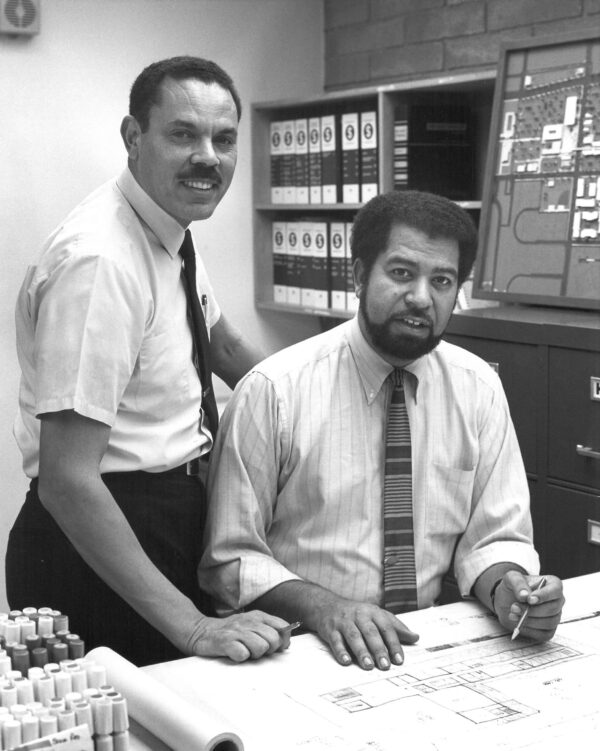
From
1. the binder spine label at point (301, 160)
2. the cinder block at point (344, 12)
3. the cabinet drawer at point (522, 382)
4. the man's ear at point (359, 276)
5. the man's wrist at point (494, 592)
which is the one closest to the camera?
the man's wrist at point (494, 592)

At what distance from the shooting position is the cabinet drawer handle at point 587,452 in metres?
2.57

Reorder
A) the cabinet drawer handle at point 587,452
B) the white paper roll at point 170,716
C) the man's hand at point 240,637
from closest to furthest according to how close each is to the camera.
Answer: the white paper roll at point 170,716 → the man's hand at point 240,637 → the cabinet drawer handle at point 587,452

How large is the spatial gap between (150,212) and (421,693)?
0.90m

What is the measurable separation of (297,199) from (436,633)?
8.59ft

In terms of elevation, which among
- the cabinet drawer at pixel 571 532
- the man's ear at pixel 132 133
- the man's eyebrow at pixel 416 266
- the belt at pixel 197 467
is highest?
the man's ear at pixel 132 133

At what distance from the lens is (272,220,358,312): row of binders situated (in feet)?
12.6

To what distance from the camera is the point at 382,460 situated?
1880 mm

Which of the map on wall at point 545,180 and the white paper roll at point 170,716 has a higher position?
the map on wall at point 545,180

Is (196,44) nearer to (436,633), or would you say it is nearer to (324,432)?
(324,432)

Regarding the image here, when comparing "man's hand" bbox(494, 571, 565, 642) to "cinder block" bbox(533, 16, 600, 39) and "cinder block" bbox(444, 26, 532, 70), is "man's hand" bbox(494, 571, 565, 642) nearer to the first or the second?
"cinder block" bbox(533, 16, 600, 39)

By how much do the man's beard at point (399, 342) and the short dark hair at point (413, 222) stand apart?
→ 5.0 inches

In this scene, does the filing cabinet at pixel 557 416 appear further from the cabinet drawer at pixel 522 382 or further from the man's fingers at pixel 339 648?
the man's fingers at pixel 339 648

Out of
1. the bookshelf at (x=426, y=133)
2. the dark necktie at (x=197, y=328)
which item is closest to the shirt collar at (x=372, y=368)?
the dark necktie at (x=197, y=328)

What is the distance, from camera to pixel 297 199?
13.2 ft
